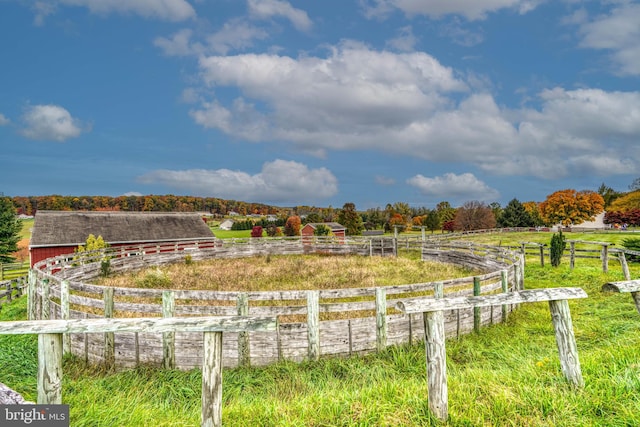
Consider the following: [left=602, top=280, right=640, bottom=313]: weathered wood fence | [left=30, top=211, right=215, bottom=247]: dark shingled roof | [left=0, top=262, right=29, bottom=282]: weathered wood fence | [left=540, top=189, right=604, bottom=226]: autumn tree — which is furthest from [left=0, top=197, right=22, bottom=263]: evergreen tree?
[left=540, top=189, right=604, bottom=226]: autumn tree

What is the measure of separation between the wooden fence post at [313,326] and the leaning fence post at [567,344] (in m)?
4.07

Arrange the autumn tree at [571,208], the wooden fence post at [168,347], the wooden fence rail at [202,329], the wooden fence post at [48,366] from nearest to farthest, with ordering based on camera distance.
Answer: the wooden fence rail at [202,329] → the wooden fence post at [48,366] → the wooden fence post at [168,347] → the autumn tree at [571,208]

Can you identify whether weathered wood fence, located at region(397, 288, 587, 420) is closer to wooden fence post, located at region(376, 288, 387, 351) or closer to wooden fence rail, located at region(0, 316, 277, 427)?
wooden fence rail, located at region(0, 316, 277, 427)

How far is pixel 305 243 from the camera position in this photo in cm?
3450

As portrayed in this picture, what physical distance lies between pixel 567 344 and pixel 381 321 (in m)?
3.71

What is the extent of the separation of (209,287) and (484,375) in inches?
472

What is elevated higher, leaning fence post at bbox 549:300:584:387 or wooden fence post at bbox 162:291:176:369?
leaning fence post at bbox 549:300:584:387

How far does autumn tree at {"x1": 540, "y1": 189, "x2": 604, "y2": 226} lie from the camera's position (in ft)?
244

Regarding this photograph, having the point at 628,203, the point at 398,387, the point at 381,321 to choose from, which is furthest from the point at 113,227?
the point at 628,203

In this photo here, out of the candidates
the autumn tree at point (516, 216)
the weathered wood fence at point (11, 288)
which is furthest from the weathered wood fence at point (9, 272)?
the autumn tree at point (516, 216)

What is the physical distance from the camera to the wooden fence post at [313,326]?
721 centimetres

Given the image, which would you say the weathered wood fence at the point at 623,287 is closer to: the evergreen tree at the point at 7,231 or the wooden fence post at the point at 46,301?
the wooden fence post at the point at 46,301

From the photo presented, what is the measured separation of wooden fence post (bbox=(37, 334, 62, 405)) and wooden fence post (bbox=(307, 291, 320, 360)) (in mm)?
4208

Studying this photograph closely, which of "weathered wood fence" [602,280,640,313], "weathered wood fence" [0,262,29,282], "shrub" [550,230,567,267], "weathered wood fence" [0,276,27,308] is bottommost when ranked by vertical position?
"weathered wood fence" [0,262,29,282]
